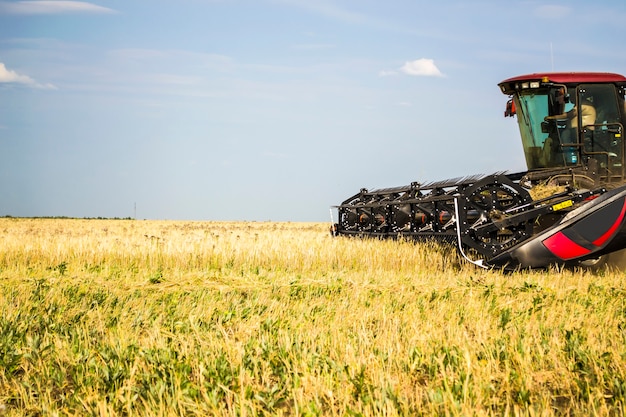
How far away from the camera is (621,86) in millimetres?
10445

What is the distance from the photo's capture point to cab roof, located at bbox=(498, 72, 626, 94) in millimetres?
10062

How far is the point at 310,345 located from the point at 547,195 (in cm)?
602

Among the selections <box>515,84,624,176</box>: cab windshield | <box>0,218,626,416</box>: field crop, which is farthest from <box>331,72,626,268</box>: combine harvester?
<box>0,218,626,416</box>: field crop

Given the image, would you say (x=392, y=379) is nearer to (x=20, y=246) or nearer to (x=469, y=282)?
(x=469, y=282)

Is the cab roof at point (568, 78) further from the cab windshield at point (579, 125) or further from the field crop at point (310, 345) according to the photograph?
the field crop at point (310, 345)

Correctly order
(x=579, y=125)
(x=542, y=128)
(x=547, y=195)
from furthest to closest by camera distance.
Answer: (x=542, y=128), (x=579, y=125), (x=547, y=195)

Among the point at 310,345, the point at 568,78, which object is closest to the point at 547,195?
the point at 568,78

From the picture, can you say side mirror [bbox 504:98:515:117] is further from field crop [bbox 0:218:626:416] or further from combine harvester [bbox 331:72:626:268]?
field crop [bbox 0:218:626:416]

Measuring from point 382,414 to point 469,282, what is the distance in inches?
189

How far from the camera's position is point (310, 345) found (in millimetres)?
4418

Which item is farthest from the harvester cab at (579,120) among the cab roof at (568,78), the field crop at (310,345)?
the field crop at (310,345)

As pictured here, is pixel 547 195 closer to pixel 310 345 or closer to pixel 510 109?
pixel 510 109

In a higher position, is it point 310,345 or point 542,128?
point 542,128

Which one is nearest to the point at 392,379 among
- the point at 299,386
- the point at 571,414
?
the point at 299,386
